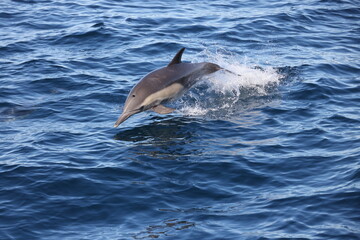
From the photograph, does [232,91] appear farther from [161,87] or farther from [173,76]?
[161,87]

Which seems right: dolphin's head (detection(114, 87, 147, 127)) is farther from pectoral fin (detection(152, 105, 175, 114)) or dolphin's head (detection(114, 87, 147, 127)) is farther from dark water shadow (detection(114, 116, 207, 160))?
dark water shadow (detection(114, 116, 207, 160))

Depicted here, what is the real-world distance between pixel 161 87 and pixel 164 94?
0.19m

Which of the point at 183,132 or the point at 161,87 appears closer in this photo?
the point at 183,132

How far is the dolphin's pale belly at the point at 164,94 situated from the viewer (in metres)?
11.7

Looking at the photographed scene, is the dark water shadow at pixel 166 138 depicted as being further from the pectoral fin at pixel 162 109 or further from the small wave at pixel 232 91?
the small wave at pixel 232 91

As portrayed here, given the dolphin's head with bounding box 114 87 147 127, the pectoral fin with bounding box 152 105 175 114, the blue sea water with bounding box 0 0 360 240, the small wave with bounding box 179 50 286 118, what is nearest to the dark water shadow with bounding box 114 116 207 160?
the blue sea water with bounding box 0 0 360 240

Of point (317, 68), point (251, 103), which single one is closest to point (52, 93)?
point (251, 103)

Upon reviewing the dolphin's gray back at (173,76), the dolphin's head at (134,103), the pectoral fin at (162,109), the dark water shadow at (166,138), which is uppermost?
the dolphin's gray back at (173,76)

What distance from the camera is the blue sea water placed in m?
8.12

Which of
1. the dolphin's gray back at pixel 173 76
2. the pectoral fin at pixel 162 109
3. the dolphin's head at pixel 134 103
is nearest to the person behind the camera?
the dolphin's head at pixel 134 103

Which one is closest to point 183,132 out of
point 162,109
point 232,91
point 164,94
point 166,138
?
point 166,138

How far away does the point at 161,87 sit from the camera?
1188 centimetres

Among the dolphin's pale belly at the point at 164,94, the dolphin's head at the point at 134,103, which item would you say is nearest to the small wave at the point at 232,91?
the dolphin's pale belly at the point at 164,94

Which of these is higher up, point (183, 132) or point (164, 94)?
point (164, 94)
